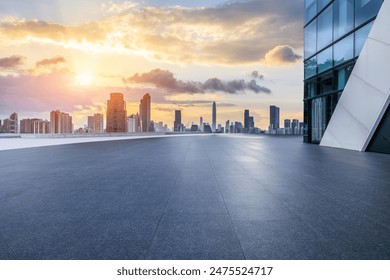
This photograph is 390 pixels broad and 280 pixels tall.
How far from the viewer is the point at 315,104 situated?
24.2 metres

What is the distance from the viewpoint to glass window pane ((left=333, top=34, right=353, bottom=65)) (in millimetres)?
18438

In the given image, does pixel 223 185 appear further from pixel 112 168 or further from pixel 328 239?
pixel 112 168

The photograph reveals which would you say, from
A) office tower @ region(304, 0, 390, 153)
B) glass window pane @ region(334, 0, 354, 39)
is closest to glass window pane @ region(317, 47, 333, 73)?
office tower @ region(304, 0, 390, 153)

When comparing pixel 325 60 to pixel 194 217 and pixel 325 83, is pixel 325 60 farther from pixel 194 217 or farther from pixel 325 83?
pixel 194 217

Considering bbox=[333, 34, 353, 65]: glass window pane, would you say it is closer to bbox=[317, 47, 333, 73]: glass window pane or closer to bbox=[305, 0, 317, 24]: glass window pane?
bbox=[317, 47, 333, 73]: glass window pane

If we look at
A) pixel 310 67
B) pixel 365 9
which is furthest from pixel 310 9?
pixel 365 9

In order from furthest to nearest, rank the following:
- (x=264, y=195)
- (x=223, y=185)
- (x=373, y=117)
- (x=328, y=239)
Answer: (x=373, y=117)
(x=223, y=185)
(x=264, y=195)
(x=328, y=239)

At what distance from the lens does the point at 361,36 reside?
56.5 ft

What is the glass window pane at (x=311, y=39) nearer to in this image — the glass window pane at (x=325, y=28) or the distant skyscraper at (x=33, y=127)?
the glass window pane at (x=325, y=28)

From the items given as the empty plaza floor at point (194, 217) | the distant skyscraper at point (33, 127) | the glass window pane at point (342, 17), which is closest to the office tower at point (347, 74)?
the glass window pane at point (342, 17)

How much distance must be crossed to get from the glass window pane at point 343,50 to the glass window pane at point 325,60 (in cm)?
61

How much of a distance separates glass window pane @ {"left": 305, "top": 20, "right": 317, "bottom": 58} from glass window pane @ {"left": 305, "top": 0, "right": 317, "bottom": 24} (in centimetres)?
80
